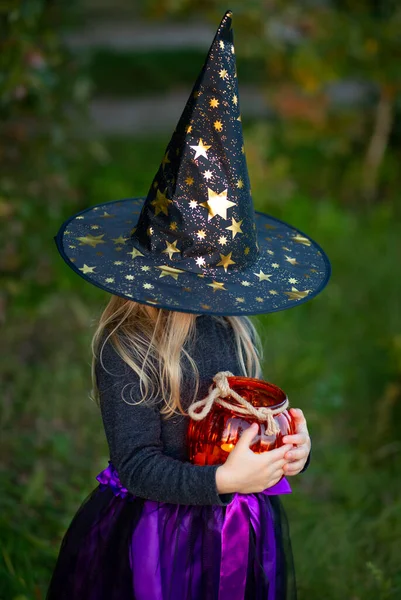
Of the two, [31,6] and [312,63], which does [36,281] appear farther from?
[312,63]

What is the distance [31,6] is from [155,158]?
349cm

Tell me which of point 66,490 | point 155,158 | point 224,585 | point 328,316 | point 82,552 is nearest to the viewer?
point 224,585

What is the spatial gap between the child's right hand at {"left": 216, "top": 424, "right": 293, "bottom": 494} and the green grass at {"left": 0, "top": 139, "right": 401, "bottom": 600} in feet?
2.27

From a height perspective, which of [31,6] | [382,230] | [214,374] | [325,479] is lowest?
[325,479]

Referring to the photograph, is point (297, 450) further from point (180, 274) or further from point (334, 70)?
point (334, 70)

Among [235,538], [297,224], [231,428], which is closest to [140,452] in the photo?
[231,428]

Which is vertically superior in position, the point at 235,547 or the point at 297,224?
the point at 235,547

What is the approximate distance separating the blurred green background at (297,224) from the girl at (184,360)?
0.64 metres

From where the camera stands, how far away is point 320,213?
5.45 metres

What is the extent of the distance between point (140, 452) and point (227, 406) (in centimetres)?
22

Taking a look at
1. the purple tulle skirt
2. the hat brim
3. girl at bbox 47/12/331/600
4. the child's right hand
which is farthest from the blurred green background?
the hat brim

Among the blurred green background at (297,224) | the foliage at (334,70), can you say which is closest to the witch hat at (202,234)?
the blurred green background at (297,224)

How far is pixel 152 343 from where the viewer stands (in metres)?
1.70

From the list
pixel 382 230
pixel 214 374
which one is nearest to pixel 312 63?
pixel 382 230
